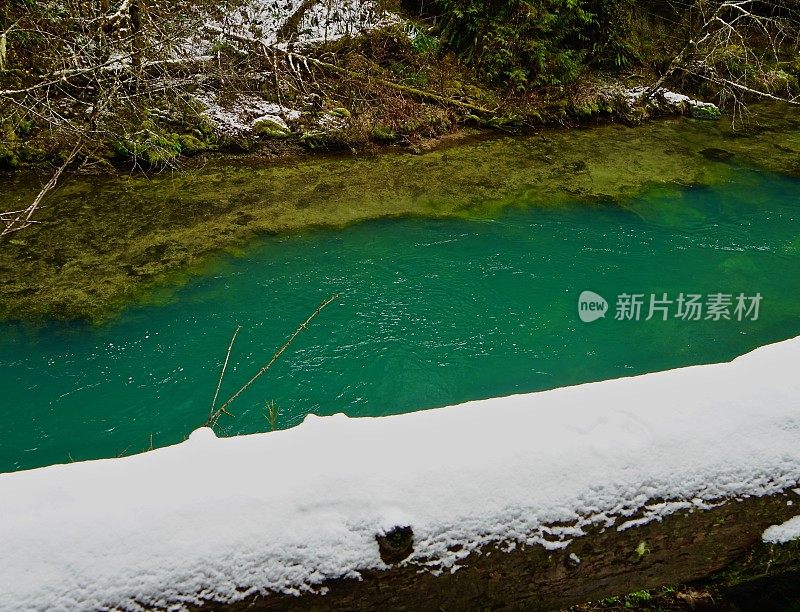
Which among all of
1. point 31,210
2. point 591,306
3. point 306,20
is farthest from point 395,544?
point 306,20

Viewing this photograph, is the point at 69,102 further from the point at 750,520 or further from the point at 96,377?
the point at 750,520

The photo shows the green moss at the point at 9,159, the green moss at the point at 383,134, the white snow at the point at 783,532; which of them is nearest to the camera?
the white snow at the point at 783,532

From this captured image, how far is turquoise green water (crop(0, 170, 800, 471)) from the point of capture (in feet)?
10.7

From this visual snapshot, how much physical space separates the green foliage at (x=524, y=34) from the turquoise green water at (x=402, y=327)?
276 centimetres

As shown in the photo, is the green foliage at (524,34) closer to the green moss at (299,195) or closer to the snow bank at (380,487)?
the green moss at (299,195)

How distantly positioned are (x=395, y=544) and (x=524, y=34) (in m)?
7.18

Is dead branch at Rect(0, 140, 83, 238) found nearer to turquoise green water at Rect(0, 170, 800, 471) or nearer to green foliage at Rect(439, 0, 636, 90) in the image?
turquoise green water at Rect(0, 170, 800, 471)

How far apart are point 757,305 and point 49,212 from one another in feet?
17.5

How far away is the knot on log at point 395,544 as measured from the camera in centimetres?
126

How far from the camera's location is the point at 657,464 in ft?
4.67

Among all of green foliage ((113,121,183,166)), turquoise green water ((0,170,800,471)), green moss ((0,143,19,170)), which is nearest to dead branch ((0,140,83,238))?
turquoise green water ((0,170,800,471))

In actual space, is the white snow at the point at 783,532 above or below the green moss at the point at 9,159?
above

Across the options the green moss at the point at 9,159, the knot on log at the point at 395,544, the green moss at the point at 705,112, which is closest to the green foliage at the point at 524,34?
Result: the green moss at the point at 705,112

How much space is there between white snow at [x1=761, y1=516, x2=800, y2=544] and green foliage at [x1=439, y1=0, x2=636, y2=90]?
639 centimetres
